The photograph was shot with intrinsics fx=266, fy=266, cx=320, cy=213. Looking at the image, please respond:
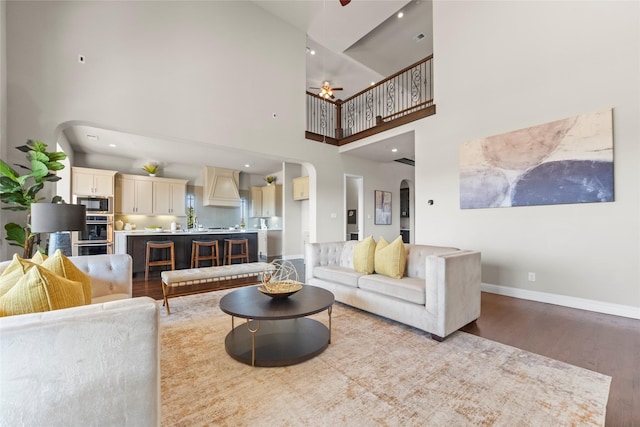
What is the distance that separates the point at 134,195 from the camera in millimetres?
7109

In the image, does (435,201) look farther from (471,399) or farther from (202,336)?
(202,336)

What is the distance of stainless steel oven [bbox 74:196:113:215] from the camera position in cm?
618

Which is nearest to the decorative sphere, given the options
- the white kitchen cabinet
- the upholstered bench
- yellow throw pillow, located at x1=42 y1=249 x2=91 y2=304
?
the upholstered bench

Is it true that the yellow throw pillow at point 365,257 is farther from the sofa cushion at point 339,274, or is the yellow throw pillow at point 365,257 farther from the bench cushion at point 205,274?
the bench cushion at point 205,274

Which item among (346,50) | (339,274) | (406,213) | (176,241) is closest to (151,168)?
(176,241)

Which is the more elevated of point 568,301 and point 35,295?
point 35,295

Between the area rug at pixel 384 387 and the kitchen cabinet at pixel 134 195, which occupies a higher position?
the kitchen cabinet at pixel 134 195

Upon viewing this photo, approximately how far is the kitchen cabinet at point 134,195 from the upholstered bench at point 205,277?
4.16 m

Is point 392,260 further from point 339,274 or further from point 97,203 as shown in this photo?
point 97,203

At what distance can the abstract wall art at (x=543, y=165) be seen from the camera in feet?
10.3

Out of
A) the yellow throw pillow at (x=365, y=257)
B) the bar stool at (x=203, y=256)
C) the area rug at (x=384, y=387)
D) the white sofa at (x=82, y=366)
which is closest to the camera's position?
the white sofa at (x=82, y=366)

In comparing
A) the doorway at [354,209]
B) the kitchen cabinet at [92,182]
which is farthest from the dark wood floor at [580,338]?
the kitchen cabinet at [92,182]

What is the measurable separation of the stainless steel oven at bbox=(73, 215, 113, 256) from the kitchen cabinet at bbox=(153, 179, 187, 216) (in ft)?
3.77

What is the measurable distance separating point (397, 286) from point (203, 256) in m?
4.72
